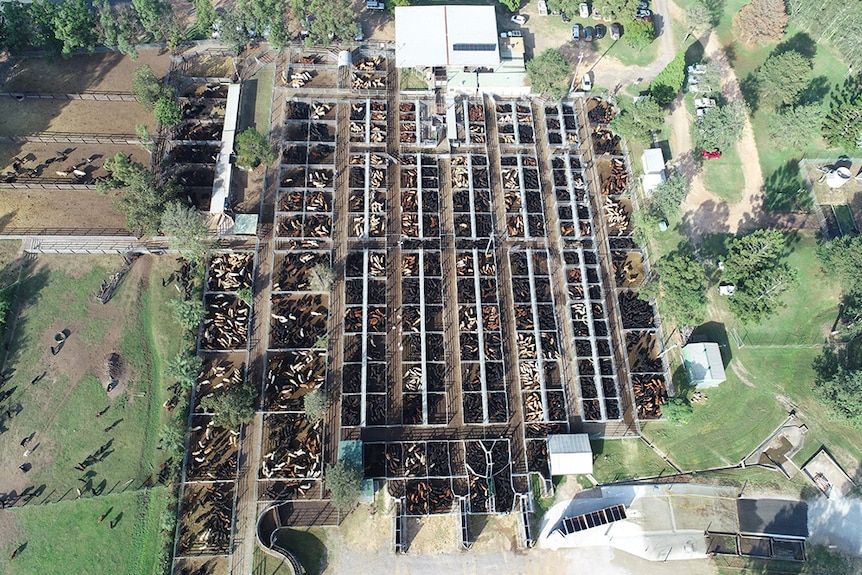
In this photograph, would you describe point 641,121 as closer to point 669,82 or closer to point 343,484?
point 669,82

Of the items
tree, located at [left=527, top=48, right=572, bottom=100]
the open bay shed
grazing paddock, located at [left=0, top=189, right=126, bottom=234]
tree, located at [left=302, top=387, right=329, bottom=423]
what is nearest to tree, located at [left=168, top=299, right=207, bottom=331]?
grazing paddock, located at [left=0, top=189, right=126, bottom=234]

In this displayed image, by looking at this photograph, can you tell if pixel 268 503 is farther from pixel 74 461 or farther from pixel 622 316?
pixel 622 316

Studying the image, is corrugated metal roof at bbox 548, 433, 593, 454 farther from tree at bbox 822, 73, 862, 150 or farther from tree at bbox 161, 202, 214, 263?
tree at bbox 822, 73, 862, 150

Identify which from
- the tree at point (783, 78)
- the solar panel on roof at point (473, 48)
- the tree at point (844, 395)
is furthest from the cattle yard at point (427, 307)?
the tree at point (783, 78)

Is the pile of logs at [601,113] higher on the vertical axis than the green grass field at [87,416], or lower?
higher

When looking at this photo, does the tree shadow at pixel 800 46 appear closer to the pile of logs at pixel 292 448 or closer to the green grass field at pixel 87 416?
the pile of logs at pixel 292 448

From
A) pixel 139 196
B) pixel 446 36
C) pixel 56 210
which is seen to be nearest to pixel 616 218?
pixel 446 36
